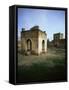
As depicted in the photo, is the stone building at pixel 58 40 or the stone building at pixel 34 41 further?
the stone building at pixel 58 40

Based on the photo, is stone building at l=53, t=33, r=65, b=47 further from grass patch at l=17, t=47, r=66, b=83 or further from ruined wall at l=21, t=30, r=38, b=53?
ruined wall at l=21, t=30, r=38, b=53

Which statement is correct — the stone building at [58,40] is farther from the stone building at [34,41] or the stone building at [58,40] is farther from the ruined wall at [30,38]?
the ruined wall at [30,38]

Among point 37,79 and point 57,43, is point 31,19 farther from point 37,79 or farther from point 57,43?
point 37,79

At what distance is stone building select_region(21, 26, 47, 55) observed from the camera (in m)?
3.74

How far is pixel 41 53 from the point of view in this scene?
386 cm

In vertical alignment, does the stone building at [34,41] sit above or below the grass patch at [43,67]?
above

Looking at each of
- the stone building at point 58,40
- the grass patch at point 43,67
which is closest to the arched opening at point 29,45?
the grass patch at point 43,67

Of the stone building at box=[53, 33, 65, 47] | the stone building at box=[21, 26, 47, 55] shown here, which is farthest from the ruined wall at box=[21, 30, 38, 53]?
the stone building at box=[53, 33, 65, 47]

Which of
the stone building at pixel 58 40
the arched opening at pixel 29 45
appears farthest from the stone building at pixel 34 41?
the stone building at pixel 58 40

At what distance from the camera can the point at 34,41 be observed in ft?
12.5

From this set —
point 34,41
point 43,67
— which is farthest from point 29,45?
point 43,67

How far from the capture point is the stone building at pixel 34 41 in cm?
374

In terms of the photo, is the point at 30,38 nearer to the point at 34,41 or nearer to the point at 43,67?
the point at 34,41
